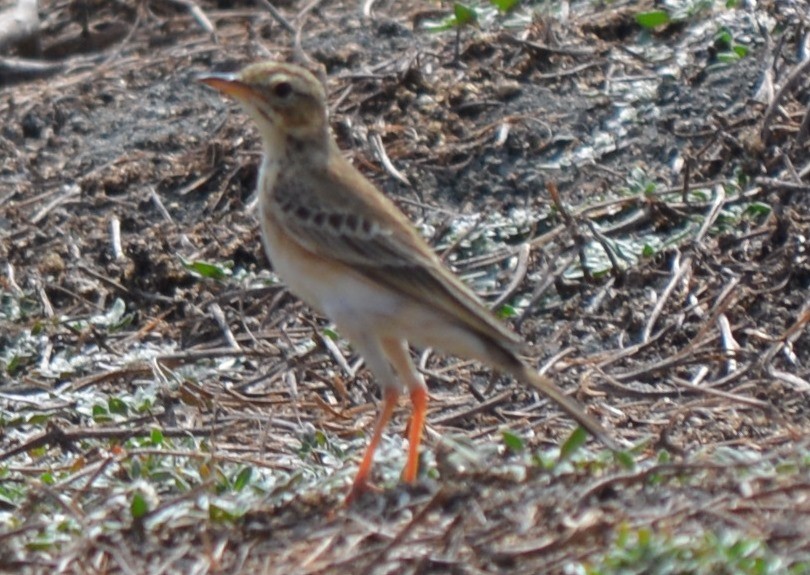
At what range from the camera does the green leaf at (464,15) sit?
1045 cm

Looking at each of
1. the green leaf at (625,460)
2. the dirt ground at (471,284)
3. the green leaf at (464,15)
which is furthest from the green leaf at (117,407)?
the green leaf at (464,15)

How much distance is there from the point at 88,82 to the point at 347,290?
19.1 ft

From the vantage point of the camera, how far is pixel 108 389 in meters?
8.12

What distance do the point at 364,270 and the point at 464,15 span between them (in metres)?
4.48

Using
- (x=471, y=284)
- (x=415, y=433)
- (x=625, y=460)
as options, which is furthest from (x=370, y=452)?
(x=471, y=284)

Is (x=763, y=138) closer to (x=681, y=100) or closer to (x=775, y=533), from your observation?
(x=681, y=100)

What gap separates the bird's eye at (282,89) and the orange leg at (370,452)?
1.31 metres

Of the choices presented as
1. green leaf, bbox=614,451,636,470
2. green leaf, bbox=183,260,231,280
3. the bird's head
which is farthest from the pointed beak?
green leaf, bbox=183,260,231,280

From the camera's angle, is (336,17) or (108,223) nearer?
(108,223)

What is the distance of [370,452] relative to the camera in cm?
619

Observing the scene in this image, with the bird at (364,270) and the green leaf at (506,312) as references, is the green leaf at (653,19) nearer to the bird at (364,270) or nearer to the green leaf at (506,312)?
the green leaf at (506,312)

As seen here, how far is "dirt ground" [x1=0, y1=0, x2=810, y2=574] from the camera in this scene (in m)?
5.46

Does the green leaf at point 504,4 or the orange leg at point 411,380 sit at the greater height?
the green leaf at point 504,4

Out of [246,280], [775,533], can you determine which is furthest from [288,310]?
[775,533]
